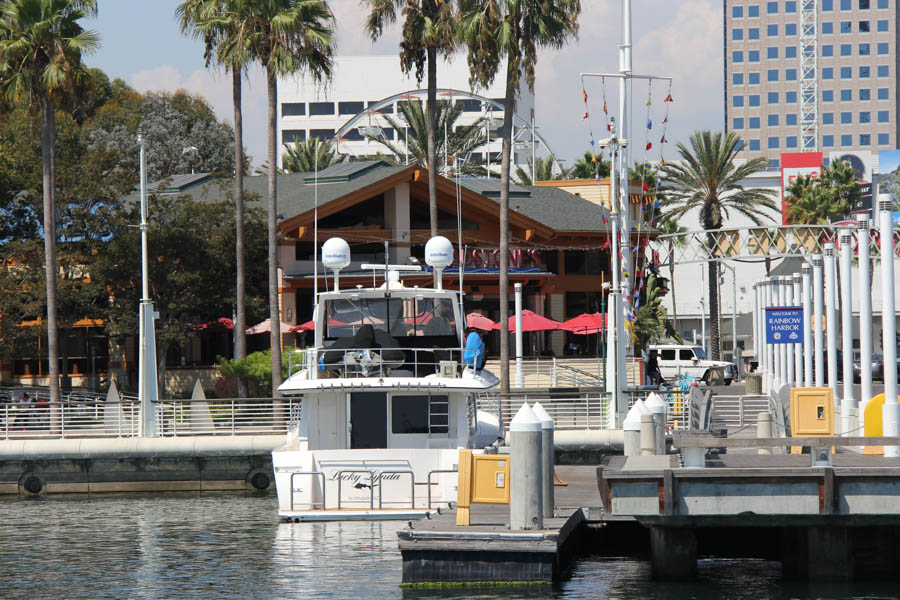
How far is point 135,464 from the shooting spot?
31141 mm

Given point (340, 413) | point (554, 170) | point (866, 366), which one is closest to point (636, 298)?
point (866, 366)

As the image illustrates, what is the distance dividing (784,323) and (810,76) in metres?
134

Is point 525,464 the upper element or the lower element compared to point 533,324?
lower

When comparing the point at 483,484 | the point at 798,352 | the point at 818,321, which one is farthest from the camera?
the point at 798,352

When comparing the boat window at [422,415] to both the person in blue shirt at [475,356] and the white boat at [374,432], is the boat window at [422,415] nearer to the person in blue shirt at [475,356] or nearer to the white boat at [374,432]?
the white boat at [374,432]

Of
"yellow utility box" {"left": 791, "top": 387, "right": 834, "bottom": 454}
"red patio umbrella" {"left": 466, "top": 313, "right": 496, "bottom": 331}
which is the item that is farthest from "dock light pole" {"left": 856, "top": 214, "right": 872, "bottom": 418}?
"red patio umbrella" {"left": 466, "top": 313, "right": 496, "bottom": 331}

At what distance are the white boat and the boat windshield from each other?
4.22 ft

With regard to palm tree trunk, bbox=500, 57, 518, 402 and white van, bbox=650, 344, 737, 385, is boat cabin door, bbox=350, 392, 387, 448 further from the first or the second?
white van, bbox=650, 344, 737, 385

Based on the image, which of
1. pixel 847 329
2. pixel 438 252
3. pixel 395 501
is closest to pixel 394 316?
pixel 438 252

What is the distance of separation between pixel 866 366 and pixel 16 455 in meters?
19.5

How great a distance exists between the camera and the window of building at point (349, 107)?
147750 millimetres

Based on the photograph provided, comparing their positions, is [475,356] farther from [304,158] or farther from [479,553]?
[304,158]

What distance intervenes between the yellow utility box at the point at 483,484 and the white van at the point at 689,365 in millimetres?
36396

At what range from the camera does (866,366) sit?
24094 millimetres
